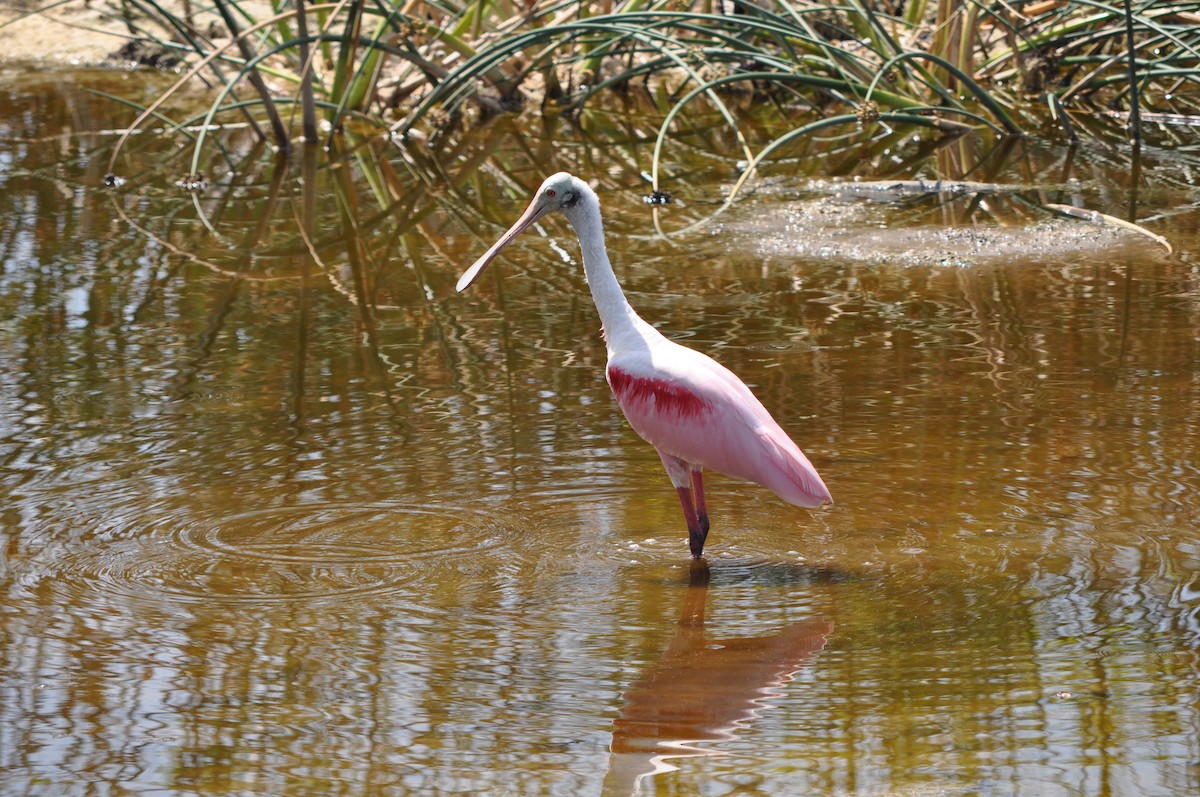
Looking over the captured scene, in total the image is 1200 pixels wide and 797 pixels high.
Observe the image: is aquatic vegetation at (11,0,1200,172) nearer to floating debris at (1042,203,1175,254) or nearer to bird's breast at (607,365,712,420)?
floating debris at (1042,203,1175,254)

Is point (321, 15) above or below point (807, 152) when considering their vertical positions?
above

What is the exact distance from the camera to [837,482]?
545 cm

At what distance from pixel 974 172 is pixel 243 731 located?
810cm

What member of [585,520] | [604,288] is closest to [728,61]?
[604,288]

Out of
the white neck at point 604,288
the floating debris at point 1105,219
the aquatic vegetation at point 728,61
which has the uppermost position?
the aquatic vegetation at point 728,61

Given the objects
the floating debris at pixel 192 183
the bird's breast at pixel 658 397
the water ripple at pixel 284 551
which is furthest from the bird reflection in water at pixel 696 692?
the floating debris at pixel 192 183

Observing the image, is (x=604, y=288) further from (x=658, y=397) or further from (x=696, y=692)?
(x=696, y=692)

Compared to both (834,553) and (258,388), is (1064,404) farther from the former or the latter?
(258,388)

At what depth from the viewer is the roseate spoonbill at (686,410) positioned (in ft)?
16.0

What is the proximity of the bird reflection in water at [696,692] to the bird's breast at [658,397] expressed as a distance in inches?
24.6

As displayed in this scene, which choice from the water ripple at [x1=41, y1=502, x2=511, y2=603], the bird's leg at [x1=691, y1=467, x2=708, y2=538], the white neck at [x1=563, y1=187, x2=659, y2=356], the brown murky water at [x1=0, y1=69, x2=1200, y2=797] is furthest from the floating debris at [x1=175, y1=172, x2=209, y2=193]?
the bird's leg at [x1=691, y1=467, x2=708, y2=538]

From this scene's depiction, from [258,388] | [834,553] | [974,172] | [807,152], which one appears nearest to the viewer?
[834,553]

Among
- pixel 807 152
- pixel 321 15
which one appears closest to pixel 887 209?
pixel 807 152

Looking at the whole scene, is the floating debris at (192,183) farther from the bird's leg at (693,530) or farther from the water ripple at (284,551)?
the bird's leg at (693,530)
